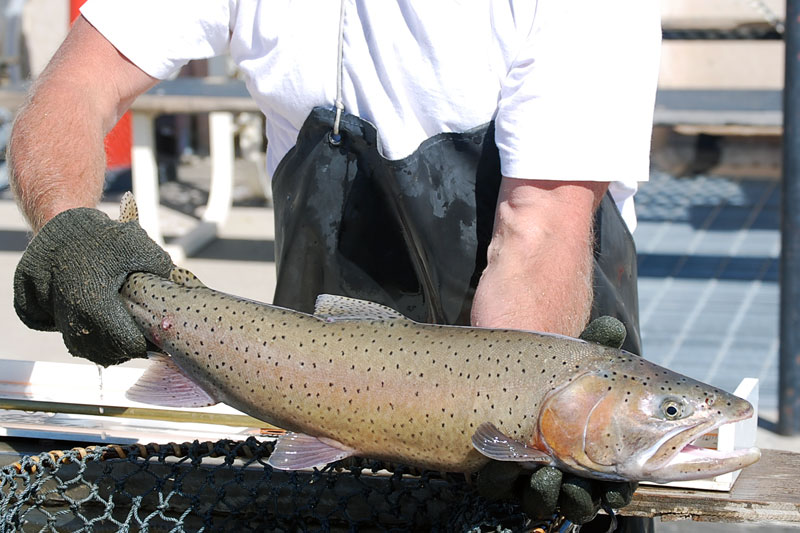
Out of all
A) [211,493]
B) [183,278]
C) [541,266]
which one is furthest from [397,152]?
[211,493]

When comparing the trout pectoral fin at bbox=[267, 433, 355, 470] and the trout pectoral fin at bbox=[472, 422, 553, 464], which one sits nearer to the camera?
the trout pectoral fin at bbox=[472, 422, 553, 464]

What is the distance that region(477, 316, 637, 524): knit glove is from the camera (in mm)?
1683

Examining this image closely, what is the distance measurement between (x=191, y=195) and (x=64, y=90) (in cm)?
755

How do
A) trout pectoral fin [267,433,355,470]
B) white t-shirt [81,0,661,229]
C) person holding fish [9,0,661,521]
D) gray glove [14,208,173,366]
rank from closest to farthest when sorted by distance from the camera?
trout pectoral fin [267,433,355,470], gray glove [14,208,173,366], person holding fish [9,0,661,521], white t-shirt [81,0,661,229]

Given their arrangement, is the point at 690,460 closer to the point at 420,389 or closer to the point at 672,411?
the point at 672,411

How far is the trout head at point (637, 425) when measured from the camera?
1628 millimetres

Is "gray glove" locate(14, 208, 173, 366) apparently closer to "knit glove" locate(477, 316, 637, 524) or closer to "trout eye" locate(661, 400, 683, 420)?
"knit glove" locate(477, 316, 637, 524)

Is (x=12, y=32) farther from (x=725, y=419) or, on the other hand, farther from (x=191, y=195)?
(x=725, y=419)

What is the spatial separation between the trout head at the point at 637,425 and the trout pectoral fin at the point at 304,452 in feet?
1.22

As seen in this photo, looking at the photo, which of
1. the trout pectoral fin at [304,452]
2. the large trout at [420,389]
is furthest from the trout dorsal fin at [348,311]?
the trout pectoral fin at [304,452]

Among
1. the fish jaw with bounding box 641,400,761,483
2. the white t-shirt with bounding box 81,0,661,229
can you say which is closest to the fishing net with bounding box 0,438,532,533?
the fish jaw with bounding box 641,400,761,483

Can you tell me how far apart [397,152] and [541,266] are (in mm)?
491

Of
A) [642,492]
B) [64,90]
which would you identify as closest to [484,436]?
[642,492]

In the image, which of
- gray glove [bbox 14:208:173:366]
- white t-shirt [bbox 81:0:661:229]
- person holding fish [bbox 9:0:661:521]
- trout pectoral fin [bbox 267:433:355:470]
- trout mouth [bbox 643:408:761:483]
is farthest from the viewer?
white t-shirt [bbox 81:0:661:229]
